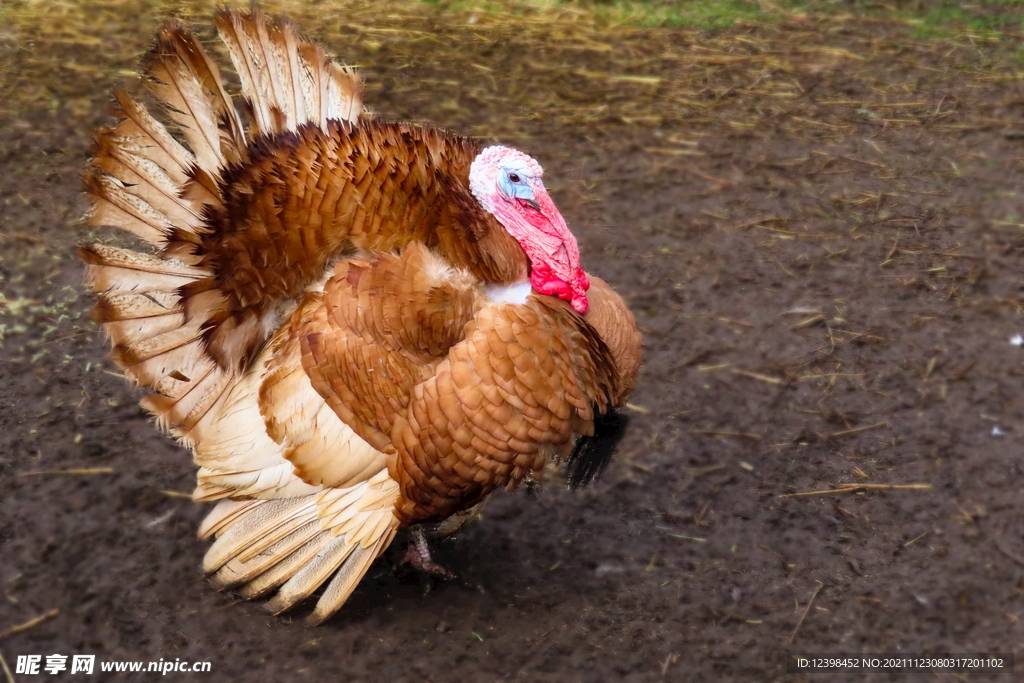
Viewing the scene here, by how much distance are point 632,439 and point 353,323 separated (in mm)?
1531

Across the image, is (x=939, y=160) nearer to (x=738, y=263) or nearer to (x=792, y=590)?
(x=738, y=263)

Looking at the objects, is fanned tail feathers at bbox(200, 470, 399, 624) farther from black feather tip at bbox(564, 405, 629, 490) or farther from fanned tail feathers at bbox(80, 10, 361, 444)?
black feather tip at bbox(564, 405, 629, 490)

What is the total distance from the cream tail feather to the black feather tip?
62 centimetres

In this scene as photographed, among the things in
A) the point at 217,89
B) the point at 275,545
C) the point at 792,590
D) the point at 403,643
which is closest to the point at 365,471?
the point at 275,545

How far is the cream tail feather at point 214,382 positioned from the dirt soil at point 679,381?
0.29m

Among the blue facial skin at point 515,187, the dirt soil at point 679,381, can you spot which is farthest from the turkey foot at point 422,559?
the blue facial skin at point 515,187

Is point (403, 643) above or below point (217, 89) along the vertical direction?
below

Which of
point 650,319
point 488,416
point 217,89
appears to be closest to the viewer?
point 488,416

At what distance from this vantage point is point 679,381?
3.87 metres

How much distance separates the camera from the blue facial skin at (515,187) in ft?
8.56

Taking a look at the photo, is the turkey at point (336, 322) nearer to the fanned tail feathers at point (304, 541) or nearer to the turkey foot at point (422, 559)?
the fanned tail feathers at point (304, 541)

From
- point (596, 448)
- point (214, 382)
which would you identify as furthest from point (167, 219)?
point (596, 448)

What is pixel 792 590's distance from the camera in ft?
9.96

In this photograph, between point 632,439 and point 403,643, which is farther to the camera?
point 632,439
